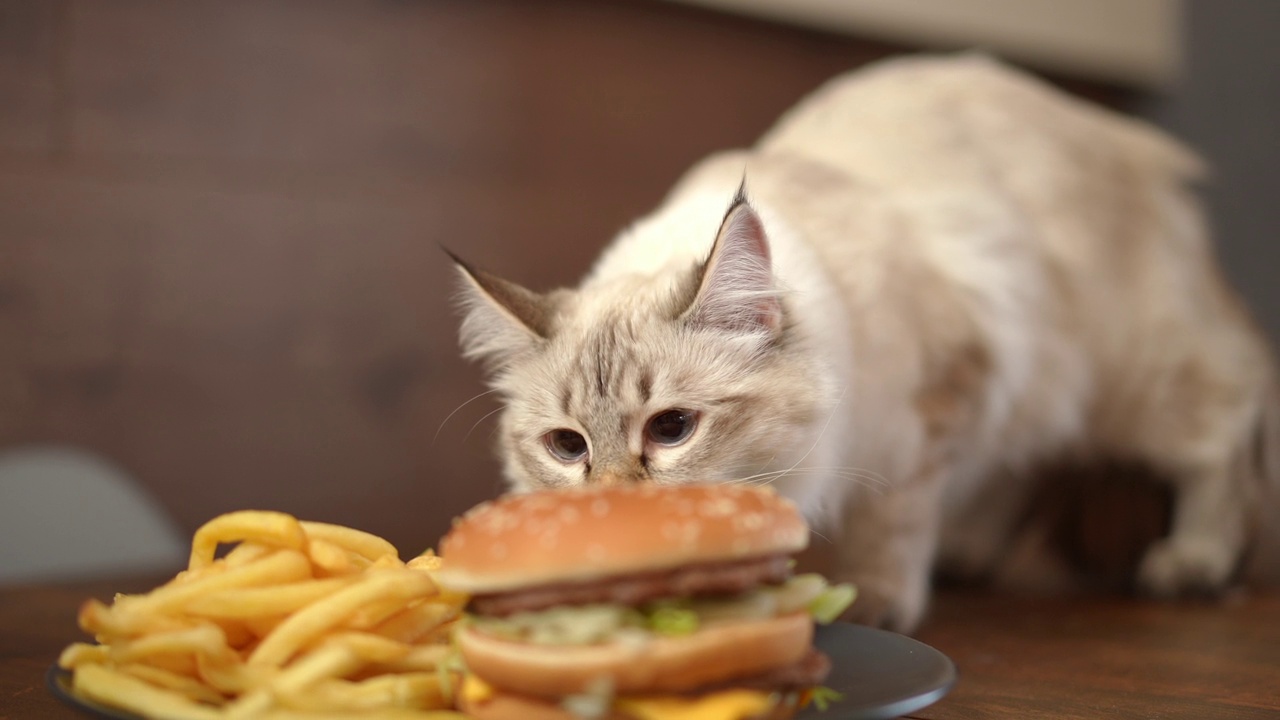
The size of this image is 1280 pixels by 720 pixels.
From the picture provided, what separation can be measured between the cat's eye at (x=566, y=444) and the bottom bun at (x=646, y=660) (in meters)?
0.58

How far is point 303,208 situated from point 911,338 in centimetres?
168

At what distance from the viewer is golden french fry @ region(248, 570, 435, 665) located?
110 centimetres

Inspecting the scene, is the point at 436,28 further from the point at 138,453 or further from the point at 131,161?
the point at 138,453

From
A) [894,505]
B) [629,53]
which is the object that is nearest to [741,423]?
[894,505]

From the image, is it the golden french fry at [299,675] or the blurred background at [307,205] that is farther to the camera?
the blurred background at [307,205]

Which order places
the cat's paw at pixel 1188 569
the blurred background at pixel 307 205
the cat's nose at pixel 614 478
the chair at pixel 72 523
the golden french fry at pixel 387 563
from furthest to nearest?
the blurred background at pixel 307 205 < the cat's paw at pixel 1188 569 < the chair at pixel 72 523 < the cat's nose at pixel 614 478 < the golden french fry at pixel 387 563

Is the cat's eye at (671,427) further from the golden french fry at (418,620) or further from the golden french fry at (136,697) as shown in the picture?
the golden french fry at (136,697)

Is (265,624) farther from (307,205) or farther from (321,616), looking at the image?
(307,205)

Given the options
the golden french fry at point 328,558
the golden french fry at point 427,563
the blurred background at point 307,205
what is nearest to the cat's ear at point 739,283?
the golden french fry at point 427,563

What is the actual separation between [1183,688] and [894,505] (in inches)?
26.6

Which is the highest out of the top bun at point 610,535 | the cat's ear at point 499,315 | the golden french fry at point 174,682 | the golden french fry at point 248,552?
the cat's ear at point 499,315

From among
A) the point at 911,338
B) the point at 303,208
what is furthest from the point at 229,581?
the point at 303,208

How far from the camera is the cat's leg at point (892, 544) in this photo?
1.97 metres

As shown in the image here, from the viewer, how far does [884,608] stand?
6.36ft
